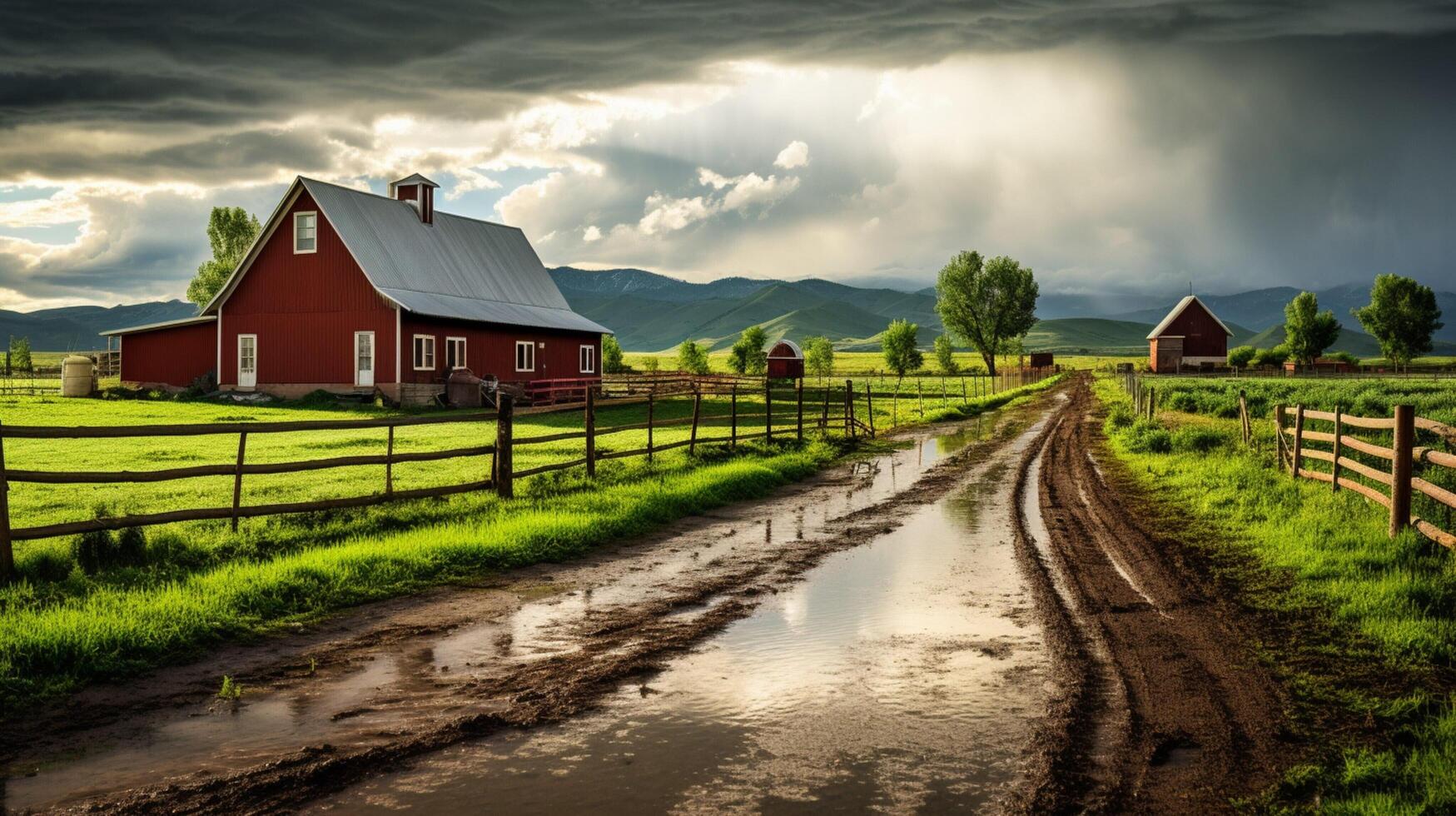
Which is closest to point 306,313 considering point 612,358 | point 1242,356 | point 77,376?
point 77,376

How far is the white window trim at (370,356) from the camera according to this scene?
41.2 m

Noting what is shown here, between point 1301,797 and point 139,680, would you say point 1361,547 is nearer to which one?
point 1301,797

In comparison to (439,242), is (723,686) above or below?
below

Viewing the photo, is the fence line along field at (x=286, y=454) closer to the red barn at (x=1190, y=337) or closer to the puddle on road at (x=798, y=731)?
the puddle on road at (x=798, y=731)

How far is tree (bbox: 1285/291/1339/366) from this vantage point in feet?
407

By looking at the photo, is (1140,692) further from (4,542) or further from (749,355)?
(749,355)

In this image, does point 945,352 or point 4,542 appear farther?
point 945,352

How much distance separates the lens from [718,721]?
6203mm

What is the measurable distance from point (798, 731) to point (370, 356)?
38729 mm

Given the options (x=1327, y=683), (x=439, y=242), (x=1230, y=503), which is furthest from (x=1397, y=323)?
(x=1327, y=683)

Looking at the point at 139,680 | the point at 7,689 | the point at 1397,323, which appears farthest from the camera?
the point at 1397,323

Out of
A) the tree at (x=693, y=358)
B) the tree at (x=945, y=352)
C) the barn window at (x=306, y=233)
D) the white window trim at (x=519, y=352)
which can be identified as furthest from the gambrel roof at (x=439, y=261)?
the tree at (x=945, y=352)

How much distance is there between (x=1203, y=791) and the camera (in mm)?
5184

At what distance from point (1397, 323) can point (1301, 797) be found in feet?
459
